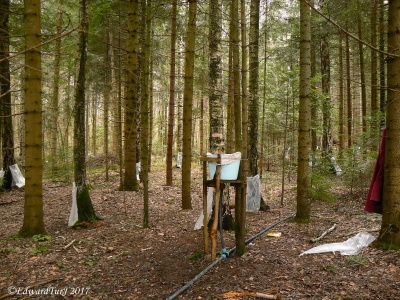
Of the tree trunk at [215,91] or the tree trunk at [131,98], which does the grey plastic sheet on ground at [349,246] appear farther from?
the tree trunk at [131,98]

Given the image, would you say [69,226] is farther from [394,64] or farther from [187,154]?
[394,64]

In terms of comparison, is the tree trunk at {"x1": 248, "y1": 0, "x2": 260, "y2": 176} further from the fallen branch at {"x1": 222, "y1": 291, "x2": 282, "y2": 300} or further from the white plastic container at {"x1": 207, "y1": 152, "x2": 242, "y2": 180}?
the fallen branch at {"x1": 222, "y1": 291, "x2": 282, "y2": 300}

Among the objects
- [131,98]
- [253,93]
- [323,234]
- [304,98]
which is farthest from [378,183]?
[131,98]

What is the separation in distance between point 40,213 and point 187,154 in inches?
141

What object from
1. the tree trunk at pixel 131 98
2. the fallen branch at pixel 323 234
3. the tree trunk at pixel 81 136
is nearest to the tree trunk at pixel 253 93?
the fallen branch at pixel 323 234

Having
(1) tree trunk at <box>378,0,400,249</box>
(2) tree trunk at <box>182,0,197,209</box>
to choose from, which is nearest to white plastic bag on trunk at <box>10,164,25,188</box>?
(2) tree trunk at <box>182,0,197,209</box>

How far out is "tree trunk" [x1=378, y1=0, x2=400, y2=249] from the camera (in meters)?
4.11

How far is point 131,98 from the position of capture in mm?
9070

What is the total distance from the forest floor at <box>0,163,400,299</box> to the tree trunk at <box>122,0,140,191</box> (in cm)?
254

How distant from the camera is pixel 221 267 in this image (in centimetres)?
432

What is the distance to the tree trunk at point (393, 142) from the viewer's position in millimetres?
4113

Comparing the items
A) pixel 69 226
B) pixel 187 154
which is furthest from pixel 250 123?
pixel 69 226

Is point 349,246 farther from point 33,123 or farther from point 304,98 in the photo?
point 33,123

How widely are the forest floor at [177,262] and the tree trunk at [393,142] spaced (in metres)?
0.39
